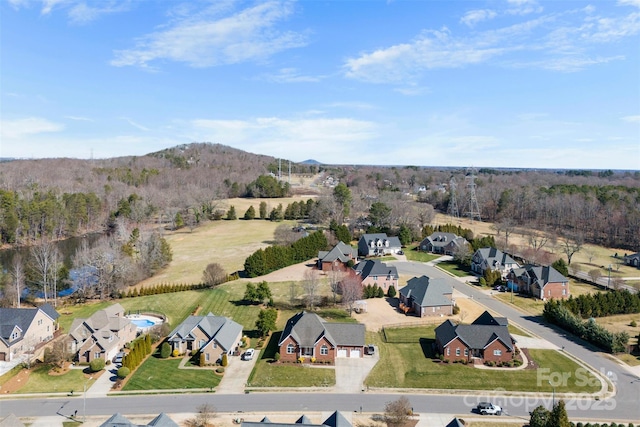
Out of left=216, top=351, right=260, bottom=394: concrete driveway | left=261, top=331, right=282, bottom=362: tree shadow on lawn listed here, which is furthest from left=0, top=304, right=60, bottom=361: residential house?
left=261, top=331, right=282, bottom=362: tree shadow on lawn

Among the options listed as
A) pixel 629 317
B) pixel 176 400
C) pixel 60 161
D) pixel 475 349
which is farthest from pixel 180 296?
pixel 60 161

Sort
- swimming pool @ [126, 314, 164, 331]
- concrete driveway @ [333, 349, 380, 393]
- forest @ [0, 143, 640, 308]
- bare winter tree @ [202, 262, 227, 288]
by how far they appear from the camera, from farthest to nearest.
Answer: forest @ [0, 143, 640, 308] < bare winter tree @ [202, 262, 227, 288] < swimming pool @ [126, 314, 164, 331] < concrete driveway @ [333, 349, 380, 393]

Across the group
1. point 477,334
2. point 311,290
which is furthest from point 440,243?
point 477,334

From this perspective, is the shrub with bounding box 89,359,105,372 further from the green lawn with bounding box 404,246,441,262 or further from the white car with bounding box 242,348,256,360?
the green lawn with bounding box 404,246,441,262

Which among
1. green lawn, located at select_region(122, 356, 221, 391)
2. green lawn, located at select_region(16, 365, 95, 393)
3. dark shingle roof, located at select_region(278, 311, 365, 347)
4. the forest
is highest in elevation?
the forest

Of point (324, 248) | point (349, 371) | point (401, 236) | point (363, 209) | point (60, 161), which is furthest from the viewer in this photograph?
point (60, 161)

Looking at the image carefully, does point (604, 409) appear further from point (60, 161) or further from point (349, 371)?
point (60, 161)

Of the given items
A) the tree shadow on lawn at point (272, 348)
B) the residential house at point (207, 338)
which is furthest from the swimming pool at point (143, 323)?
the tree shadow on lawn at point (272, 348)

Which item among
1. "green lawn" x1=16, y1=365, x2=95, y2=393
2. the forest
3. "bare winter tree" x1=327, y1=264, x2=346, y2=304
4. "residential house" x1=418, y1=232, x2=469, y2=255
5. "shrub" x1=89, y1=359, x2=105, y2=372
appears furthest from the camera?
the forest
